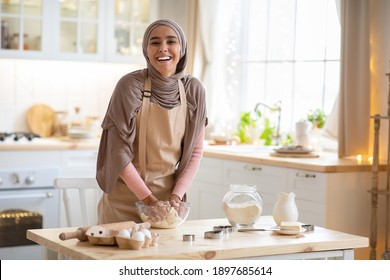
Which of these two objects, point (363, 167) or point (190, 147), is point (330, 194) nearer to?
point (363, 167)

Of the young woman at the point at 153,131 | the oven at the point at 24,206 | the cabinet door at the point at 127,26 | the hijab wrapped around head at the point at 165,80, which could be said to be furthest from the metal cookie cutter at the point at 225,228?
the cabinet door at the point at 127,26

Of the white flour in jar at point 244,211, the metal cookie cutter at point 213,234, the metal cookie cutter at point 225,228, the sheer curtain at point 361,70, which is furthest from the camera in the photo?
the sheer curtain at point 361,70

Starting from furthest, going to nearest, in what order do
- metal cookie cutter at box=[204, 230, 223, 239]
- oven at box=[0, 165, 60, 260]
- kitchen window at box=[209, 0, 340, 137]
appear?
1. kitchen window at box=[209, 0, 340, 137]
2. oven at box=[0, 165, 60, 260]
3. metal cookie cutter at box=[204, 230, 223, 239]

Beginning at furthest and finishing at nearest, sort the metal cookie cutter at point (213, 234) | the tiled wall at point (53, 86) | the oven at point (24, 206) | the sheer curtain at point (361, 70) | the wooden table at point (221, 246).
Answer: the tiled wall at point (53, 86) → the oven at point (24, 206) → the sheer curtain at point (361, 70) → the metal cookie cutter at point (213, 234) → the wooden table at point (221, 246)

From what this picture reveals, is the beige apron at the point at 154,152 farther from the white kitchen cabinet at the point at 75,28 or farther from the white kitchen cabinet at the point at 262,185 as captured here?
the white kitchen cabinet at the point at 75,28

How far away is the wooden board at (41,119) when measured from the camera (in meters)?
5.87

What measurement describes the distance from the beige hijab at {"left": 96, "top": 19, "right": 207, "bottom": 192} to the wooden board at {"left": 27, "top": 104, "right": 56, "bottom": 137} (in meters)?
2.79

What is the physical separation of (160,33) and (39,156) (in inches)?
91.3

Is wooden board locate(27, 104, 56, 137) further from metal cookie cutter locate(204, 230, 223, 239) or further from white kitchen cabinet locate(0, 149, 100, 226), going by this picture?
metal cookie cutter locate(204, 230, 223, 239)

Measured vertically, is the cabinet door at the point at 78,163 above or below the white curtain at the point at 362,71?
below

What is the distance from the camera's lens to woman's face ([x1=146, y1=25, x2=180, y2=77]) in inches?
121

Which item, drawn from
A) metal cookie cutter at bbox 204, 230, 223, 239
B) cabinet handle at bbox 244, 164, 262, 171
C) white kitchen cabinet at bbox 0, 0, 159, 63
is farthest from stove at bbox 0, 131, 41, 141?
metal cookie cutter at bbox 204, 230, 223, 239

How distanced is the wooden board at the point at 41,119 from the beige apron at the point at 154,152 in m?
2.78

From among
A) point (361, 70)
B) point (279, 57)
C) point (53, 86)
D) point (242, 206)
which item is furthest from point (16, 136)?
point (242, 206)
